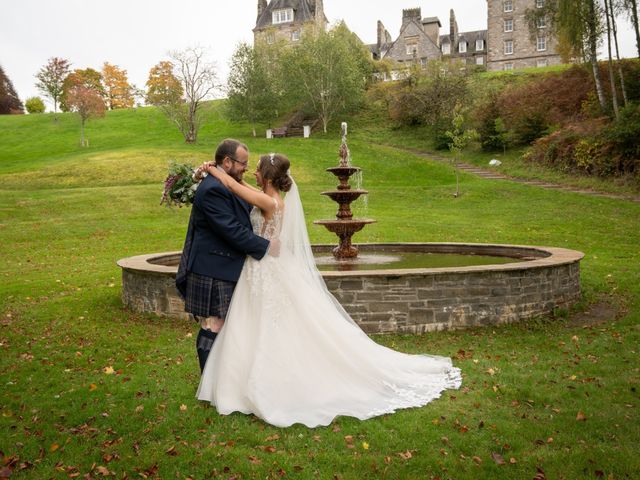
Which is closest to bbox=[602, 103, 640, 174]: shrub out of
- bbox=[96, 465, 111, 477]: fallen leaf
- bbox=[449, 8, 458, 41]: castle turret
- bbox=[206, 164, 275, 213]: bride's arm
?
bbox=[206, 164, 275, 213]: bride's arm

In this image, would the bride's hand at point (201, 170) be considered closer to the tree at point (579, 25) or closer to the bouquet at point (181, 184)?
the bouquet at point (181, 184)

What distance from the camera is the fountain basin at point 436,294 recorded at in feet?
29.7

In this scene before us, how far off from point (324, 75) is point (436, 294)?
45.4m

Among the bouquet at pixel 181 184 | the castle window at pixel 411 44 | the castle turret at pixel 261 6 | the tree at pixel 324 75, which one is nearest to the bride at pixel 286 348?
the bouquet at pixel 181 184

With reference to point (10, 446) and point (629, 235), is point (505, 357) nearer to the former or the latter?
point (10, 446)

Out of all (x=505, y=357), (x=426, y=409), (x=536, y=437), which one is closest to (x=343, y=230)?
(x=505, y=357)

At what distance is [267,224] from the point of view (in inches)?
241

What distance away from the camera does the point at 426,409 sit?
19.5ft

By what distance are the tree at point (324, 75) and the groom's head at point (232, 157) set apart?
155 ft

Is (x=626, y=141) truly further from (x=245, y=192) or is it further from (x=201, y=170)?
(x=201, y=170)

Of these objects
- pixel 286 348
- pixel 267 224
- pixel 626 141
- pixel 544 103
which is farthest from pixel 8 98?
pixel 286 348

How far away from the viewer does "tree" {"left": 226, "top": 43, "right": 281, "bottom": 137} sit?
5416 centimetres

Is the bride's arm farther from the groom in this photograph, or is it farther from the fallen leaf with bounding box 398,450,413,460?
the fallen leaf with bounding box 398,450,413,460

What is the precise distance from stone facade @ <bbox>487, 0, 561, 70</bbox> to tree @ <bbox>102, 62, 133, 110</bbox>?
2047 inches
